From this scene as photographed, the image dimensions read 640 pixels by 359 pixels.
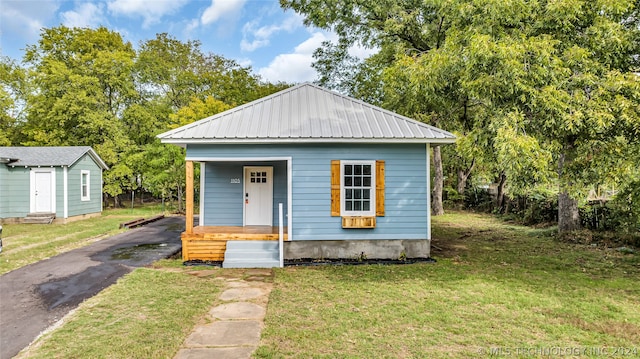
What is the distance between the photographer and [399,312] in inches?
185

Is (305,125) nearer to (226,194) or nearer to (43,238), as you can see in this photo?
(226,194)

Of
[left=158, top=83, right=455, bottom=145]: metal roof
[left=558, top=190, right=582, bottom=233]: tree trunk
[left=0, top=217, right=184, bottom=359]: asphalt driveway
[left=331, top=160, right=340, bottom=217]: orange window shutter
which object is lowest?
[left=0, top=217, right=184, bottom=359]: asphalt driveway

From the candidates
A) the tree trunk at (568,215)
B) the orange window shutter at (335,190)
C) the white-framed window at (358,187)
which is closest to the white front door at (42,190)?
the orange window shutter at (335,190)

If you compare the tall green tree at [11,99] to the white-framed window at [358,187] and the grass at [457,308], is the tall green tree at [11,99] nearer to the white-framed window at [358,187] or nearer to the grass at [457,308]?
the white-framed window at [358,187]

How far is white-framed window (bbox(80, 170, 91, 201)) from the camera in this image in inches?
630

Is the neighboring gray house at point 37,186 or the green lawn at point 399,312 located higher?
the neighboring gray house at point 37,186

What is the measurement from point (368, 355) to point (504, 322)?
205 centimetres

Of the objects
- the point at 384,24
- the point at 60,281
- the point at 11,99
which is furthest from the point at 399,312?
the point at 11,99

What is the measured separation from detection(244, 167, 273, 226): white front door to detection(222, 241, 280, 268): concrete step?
1.72 meters

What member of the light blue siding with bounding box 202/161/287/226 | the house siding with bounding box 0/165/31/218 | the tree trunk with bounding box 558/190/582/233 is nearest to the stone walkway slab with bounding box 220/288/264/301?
the light blue siding with bounding box 202/161/287/226

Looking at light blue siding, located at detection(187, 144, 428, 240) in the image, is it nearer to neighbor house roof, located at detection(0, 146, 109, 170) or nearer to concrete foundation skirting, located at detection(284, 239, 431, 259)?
concrete foundation skirting, located at detection(284, 239, 431, 259)

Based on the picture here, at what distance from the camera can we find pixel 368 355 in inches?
138

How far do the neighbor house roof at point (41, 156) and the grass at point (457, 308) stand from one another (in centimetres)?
1318

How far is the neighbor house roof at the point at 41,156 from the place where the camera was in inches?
565
